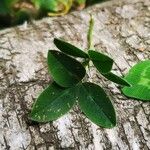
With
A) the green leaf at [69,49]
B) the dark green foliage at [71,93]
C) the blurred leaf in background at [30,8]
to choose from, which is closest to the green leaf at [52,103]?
the dark green foliage at [71,93]

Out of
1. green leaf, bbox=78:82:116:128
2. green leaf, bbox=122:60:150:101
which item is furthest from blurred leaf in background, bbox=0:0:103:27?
green leaf, bbox=78:82:116:128

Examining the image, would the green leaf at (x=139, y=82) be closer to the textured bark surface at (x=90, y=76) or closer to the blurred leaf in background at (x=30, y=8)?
the textured bark surface at (x=90, y=76)

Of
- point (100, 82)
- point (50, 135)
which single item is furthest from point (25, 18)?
point (50, 135)

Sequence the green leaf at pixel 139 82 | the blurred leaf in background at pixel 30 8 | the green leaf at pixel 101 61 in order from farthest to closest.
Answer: the blurred leaf in background at pixel 30 8 → the green leaf at pixel 139 82 → the green leaf at pixel 101 61

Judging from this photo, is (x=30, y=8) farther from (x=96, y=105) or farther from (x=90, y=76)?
(x=96, y=105)

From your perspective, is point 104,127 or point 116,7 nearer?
point 104,127

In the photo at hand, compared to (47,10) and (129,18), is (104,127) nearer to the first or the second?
(129,18)

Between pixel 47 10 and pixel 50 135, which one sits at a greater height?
pixel 50 135
